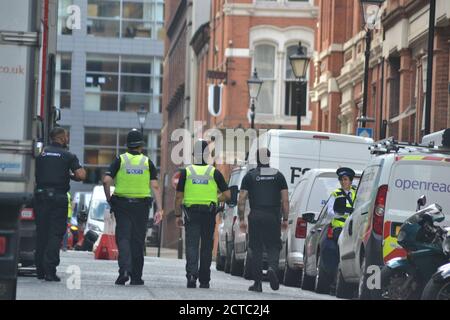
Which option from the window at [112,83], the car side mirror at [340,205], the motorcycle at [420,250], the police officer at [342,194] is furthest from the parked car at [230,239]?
the window at [112,83]

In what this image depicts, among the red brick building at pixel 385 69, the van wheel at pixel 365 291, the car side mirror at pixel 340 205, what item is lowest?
the van wheel at pixel 365 291

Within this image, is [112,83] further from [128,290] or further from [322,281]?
[128,290]

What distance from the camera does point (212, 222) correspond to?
823 inches

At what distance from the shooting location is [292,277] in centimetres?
2531

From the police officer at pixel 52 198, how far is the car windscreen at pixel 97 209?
2994 cm

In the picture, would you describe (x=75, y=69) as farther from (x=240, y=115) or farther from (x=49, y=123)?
(x=49, y=123)

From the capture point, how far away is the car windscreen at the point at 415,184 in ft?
59.8

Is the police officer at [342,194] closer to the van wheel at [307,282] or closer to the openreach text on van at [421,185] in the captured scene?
the van wheel at [307,282]

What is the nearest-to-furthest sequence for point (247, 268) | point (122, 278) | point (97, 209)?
point (122, 278)
point (247, 268)
point (97, 209)

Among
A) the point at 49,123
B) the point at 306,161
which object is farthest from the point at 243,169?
the point at 49,123

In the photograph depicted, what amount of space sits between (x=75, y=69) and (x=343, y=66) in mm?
54148

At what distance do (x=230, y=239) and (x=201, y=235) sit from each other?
9740 mm

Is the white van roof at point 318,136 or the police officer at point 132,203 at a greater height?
the white van roof at point 318,136

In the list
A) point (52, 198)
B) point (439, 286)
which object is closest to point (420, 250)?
point (439, 286)
